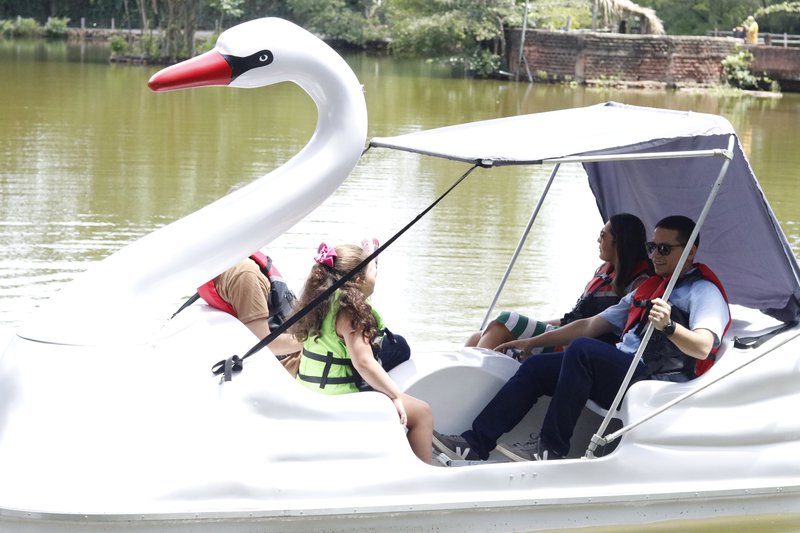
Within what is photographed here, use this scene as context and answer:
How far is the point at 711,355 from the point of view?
5.05 metres

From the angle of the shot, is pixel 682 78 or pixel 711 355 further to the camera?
pixel 682 78

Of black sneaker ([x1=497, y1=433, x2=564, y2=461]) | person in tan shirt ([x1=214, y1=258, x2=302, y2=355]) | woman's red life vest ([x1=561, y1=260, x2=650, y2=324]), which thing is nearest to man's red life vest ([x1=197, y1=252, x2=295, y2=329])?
person in tan shirt ([x1=214, y1=258, x2=302, y2=355])

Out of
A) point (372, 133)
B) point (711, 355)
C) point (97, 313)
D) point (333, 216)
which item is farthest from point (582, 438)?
point (372, 133)

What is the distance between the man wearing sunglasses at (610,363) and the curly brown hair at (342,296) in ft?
2.79

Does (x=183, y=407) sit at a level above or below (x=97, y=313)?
below

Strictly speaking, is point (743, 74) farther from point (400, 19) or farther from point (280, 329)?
point (280, 329)

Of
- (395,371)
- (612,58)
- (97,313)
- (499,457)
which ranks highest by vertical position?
(612,58)

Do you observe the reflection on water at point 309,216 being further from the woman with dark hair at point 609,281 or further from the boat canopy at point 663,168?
the boat canopy at point 663,168

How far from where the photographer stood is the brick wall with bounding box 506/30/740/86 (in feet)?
121

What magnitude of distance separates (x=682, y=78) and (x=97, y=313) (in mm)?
35576

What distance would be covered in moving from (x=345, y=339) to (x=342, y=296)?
180mm

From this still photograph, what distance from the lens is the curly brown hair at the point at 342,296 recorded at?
15.1 ft

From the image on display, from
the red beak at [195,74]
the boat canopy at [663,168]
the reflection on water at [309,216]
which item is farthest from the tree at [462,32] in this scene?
the red beak at [195,74]

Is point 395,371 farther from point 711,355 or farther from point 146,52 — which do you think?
point 146,52
